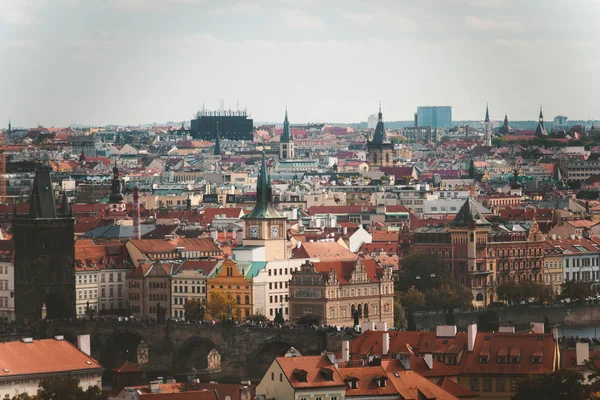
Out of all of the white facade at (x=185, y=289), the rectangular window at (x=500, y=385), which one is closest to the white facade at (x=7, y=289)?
the white facade at (x=185, y=289)

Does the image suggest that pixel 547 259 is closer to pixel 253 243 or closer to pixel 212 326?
pixel 253 243

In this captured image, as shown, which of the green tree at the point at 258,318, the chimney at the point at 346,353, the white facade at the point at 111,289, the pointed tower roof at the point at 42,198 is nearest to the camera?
the chimney at the point at 346,353

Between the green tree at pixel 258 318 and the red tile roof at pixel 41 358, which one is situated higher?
the red tile roof at pixel 41 358

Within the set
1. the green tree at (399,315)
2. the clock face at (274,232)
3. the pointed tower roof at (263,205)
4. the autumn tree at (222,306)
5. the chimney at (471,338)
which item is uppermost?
the pointed tower roof at (263,205)

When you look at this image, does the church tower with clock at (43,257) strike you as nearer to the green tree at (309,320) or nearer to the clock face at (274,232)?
the clock face at (274,232)

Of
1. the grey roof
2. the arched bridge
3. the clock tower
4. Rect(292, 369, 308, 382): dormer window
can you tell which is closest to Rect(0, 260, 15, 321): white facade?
the arched bridge

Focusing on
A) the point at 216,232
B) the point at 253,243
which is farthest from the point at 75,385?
the point at 216,232

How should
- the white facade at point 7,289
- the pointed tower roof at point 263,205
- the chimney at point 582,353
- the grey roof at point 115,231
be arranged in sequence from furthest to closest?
the grey roof at point 115,231, the pointed tower roof at point 263,205, the white facade at point 7,289, the chimney at point 582,353

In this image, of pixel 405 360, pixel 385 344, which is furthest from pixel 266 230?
pixel 405 360
